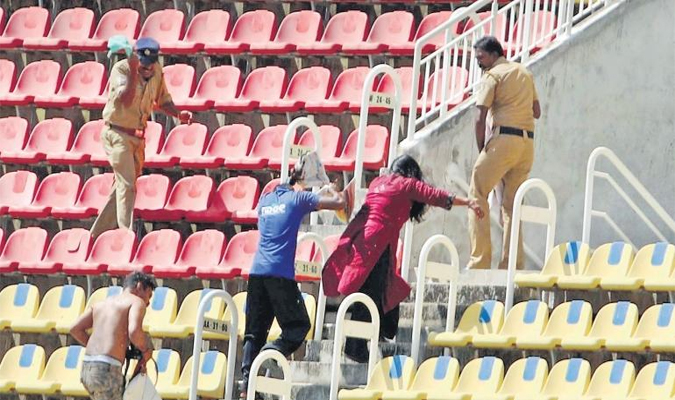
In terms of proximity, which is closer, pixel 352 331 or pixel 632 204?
pixel 352 331

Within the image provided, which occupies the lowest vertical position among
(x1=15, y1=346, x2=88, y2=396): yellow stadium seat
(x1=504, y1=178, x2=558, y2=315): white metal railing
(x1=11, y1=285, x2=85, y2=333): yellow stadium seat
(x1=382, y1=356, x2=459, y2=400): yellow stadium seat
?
(x1=15, y1=346, x2=88, y2=396): yellow stadium seat

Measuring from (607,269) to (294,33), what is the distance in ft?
16.7

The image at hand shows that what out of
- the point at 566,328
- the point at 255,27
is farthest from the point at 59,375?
the point at 255,27

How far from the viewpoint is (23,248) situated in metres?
17.8

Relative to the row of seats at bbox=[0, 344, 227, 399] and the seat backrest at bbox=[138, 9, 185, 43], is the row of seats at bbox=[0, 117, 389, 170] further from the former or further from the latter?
the row of seats at bbox=[0, 344, 227, 399]

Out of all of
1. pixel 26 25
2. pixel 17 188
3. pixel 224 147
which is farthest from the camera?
pixel 26 25

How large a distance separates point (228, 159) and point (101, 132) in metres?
0.97

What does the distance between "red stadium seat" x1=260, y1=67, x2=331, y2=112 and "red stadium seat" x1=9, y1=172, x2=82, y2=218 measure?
1564mm

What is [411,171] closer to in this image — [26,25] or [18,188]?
[18,188]

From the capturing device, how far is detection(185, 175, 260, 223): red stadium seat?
17.4m

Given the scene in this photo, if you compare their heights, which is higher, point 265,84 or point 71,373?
point 265,84

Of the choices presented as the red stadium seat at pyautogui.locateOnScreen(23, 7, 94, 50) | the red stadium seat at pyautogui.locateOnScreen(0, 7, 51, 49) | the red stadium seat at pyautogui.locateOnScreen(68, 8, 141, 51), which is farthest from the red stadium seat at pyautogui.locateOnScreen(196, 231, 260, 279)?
the red stadium seat at pyautogui.locateOnScreen(0, 7, 51, 49)

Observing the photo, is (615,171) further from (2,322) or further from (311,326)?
(2,322)

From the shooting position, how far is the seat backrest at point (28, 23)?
2041 centimetres
